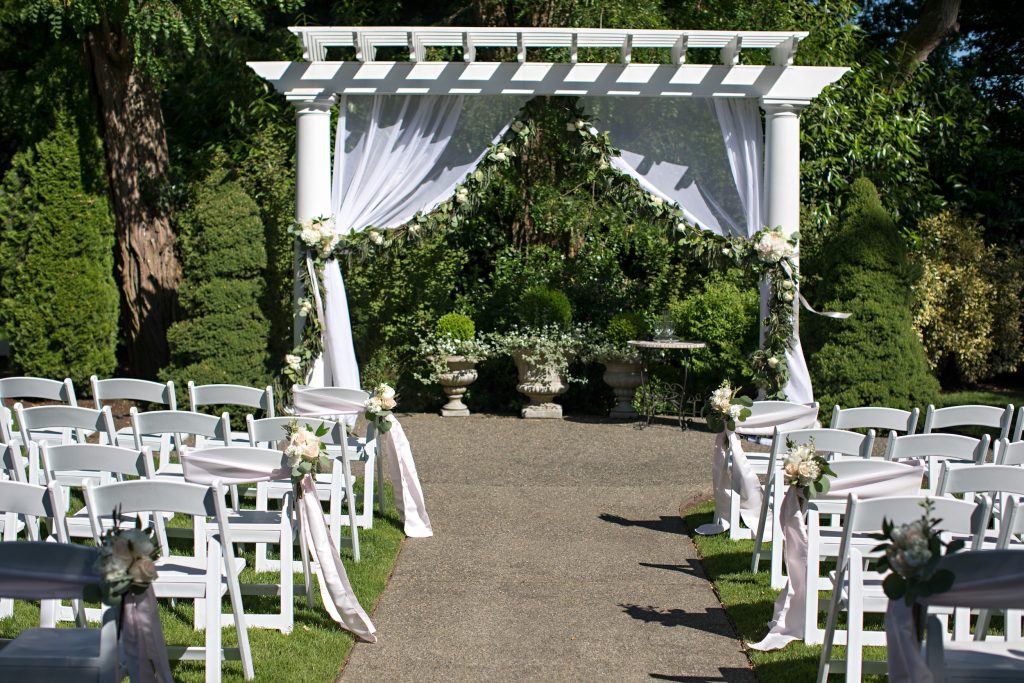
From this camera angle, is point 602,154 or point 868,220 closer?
point 602,154

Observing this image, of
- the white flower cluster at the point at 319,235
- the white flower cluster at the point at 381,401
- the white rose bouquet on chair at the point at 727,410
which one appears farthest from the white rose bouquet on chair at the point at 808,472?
the white flower cluster at the point at 319,235

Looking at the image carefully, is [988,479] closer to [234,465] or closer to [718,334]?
[234,465]

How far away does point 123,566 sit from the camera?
3881 millimetres

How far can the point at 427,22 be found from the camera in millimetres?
15562

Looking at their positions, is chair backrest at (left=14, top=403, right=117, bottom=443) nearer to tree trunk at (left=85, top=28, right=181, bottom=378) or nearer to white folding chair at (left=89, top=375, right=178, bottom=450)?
white folding chair at (left=89, top=375, right=178, bottom=450)

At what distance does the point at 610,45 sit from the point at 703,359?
A: 12.8 feet

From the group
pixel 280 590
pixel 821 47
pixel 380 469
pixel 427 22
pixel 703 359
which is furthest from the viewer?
pixel 427 22

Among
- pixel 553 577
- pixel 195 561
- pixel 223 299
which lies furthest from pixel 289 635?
pixel 223 299

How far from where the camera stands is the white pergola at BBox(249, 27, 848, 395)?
1012 cm

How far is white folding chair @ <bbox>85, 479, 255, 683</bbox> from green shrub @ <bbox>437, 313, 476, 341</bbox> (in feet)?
24.2

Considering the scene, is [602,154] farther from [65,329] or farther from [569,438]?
[65,329]

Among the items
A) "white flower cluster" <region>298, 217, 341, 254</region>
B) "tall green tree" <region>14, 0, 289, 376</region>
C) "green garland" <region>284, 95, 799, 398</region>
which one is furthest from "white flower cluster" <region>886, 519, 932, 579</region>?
"tall green tree" <region>14, 0, 289, 376</region>

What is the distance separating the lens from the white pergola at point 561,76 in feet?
33.2

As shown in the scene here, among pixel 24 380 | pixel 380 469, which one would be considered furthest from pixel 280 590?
pixel 24 380
